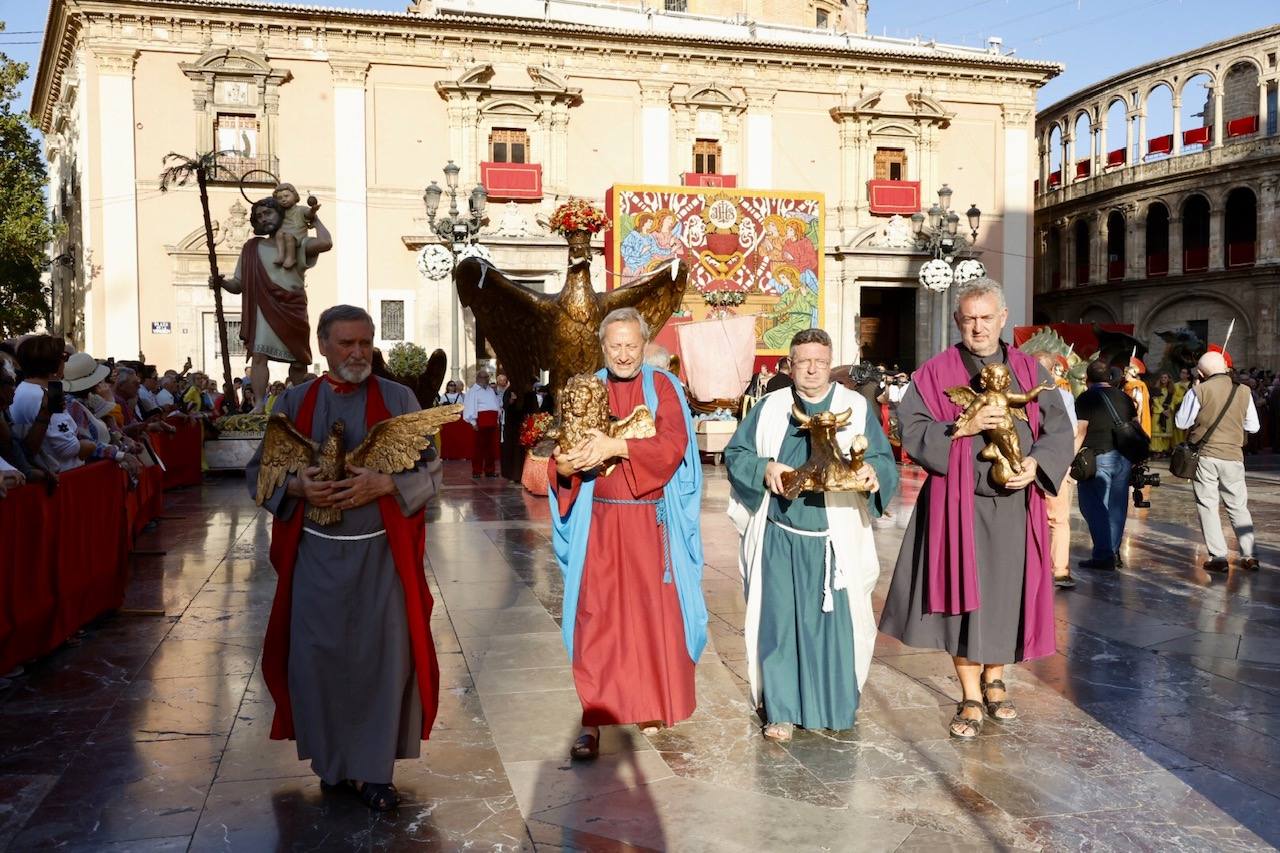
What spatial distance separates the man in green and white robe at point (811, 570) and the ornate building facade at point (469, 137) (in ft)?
59.0

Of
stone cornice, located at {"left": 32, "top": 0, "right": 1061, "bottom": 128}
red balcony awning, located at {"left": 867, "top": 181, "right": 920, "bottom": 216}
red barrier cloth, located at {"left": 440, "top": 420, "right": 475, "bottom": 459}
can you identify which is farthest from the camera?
red balcony awning, located at {"left": 867, "top": 181, "right": 920, "bottom": 216}

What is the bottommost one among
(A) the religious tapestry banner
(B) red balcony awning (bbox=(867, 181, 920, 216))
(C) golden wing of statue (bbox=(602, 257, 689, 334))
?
(C) golden wing of statue (bbox=(602, 257, 689, 334))

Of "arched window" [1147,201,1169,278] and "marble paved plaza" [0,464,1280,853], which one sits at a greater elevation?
"arched window" [1147,201,1169,278]

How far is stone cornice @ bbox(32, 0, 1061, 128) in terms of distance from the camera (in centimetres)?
2353

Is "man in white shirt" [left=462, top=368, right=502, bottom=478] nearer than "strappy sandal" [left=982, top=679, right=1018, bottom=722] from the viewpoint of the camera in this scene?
No

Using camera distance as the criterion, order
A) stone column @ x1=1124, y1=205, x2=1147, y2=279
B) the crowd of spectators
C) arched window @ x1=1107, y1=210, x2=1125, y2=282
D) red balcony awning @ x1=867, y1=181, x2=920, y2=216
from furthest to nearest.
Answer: arched window @ x1=1107, y1=210, x2=1125, y2=282 → stone column @ x1=1124, y1=205, x2=1147, y2=279 → red balcony awning @ x1=867, y1=181, x2=920, y2=216 → the crowd of spectators

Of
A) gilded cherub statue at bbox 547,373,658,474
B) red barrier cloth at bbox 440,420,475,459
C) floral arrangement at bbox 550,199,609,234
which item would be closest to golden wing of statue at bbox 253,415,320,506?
gilded cherub statue at bbox 547,373,658,474

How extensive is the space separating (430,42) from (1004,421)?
24046 mm

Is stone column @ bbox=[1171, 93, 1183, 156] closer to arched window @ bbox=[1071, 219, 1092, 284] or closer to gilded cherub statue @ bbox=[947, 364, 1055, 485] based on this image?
arched window @ bbox=[1071, 219, 1092, 284]

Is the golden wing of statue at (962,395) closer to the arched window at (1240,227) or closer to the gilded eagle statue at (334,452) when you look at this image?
the gilded eagle statue at (334,452)

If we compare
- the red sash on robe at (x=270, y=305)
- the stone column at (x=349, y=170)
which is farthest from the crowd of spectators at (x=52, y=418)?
the stone column at (x=349, y=170)

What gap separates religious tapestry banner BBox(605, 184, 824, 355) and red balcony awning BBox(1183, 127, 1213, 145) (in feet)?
54.2

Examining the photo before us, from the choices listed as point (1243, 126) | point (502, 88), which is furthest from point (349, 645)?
point (1243, 126)

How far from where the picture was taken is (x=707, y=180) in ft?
87.1
